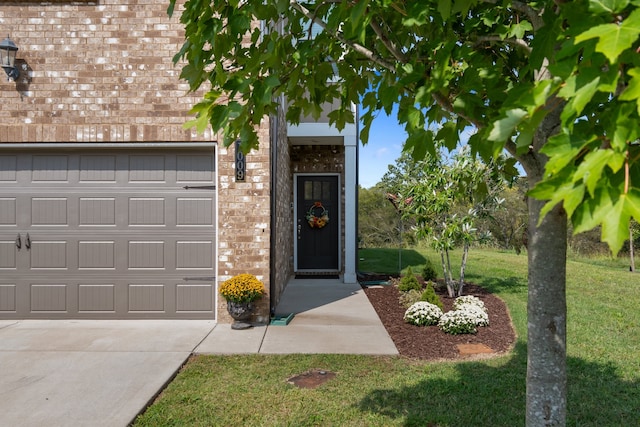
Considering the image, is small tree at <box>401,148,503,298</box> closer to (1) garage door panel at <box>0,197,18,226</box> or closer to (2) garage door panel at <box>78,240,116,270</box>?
(2) garage door panel at <box>78,240,116,270</box>

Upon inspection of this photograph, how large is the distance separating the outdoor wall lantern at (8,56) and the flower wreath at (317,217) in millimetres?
6077

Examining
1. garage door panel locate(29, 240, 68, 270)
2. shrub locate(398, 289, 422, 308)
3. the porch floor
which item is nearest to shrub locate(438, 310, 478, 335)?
the porch floor

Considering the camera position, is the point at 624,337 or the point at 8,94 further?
the point at 8,94

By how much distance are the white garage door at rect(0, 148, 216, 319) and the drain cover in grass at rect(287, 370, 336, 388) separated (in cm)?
239

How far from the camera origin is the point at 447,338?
16.1 ft

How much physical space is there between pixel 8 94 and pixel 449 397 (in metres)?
6.24

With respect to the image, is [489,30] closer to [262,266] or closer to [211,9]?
[211,9]

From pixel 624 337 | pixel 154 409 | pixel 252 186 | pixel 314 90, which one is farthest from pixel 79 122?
pixel 624 337

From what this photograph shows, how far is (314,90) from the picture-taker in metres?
2.43

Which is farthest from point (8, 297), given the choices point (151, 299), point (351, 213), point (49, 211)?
point (351, 213)

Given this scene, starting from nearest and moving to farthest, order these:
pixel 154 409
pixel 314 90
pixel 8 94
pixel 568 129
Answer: pixel 568 129 → pixel 314 90 → pixel 154 409 → pixel 8 94

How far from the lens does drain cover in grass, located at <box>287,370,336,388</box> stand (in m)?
3.52

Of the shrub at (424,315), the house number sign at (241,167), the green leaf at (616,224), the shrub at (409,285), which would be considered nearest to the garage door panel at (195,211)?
the house number sign at (241,167)

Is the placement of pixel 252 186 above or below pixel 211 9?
below
